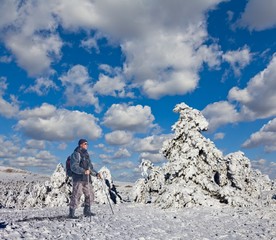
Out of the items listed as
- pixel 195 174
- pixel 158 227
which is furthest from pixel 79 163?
pixel 195 174

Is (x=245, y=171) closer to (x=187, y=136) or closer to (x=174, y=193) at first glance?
(x=187, y=136)

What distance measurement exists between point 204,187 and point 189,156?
2080 mm

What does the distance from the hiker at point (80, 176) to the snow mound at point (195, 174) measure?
16.4ft

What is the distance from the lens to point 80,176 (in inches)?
571

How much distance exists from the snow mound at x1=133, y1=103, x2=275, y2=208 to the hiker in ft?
16.4

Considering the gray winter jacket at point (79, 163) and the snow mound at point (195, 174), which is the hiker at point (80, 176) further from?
the snow mound at point (195, 174)

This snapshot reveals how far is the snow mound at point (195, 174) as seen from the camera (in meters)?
18.1

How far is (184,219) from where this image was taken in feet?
46.4

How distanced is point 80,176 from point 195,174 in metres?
8.03

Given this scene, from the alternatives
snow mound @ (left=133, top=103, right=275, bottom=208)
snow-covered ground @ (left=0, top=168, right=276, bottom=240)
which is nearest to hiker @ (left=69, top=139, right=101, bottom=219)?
snow-covered ground @ (left=0, top=168, right=276, bottom=240)

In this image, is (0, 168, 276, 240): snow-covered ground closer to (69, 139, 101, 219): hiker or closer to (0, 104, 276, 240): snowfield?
(0, 104, 276, 240): snowfield

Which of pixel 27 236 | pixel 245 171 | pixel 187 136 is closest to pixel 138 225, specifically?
pixel 27 236

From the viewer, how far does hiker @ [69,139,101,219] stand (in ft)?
46.7

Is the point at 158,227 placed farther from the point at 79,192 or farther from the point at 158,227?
the point at 79,192
